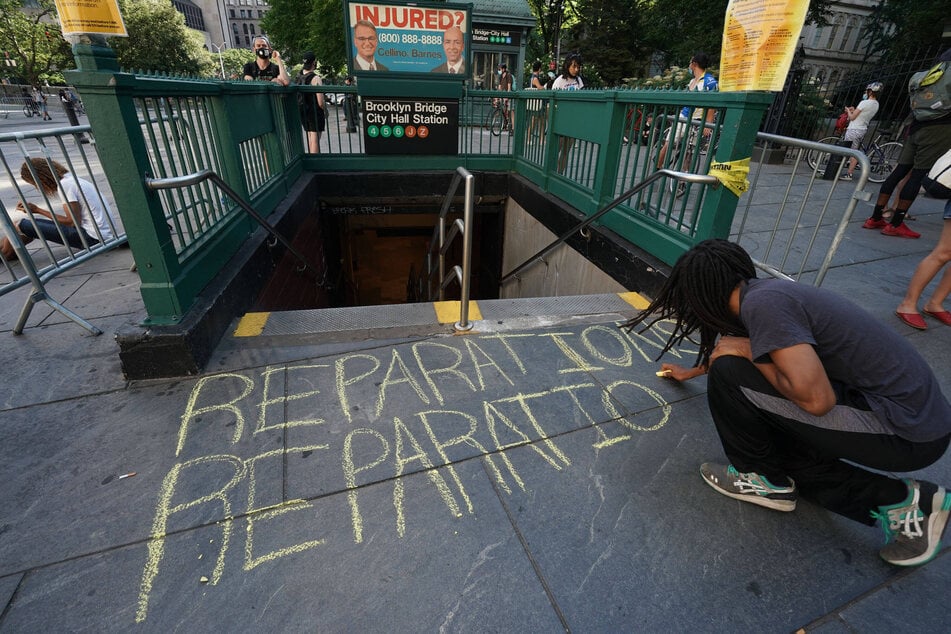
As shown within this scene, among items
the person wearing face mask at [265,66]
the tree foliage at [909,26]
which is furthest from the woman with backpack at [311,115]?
the tree foliage at [909,26]

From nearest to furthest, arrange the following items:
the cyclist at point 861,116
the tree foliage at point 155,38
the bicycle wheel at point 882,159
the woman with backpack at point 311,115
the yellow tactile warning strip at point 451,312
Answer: the yellow tactile warning strip at point 451,312, the woman with backpack at point 311,115, the cyclist at point 861,116, the bicycle wheel at point 882,159, the tree foliage at point 155,38

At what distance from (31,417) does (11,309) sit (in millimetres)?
1991

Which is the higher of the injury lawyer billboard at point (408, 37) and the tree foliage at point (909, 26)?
the tree foliage at point (909, 26)

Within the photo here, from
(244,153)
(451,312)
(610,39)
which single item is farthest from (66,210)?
(610,39)

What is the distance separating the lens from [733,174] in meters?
3.40

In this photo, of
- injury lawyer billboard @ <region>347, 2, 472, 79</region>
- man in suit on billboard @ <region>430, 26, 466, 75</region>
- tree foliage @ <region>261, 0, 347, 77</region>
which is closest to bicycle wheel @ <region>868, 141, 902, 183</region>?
man in suit on billboard @ <region>430, 26, 466, 75</region>

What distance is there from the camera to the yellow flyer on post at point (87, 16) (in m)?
2.25

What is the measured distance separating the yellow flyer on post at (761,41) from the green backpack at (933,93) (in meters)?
2.93

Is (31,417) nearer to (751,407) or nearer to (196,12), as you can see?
(751,407)

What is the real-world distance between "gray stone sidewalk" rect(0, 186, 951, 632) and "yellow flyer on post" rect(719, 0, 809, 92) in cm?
202

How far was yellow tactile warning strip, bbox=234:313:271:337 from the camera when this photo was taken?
3.42m

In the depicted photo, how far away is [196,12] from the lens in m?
81.9

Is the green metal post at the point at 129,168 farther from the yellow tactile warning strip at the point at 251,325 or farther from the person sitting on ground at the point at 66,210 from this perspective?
the person sitting on ground at the point at 66,210

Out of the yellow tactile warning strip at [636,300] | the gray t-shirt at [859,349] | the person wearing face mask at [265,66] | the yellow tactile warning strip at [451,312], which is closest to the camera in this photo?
the gray t-shirt at [859,349]
